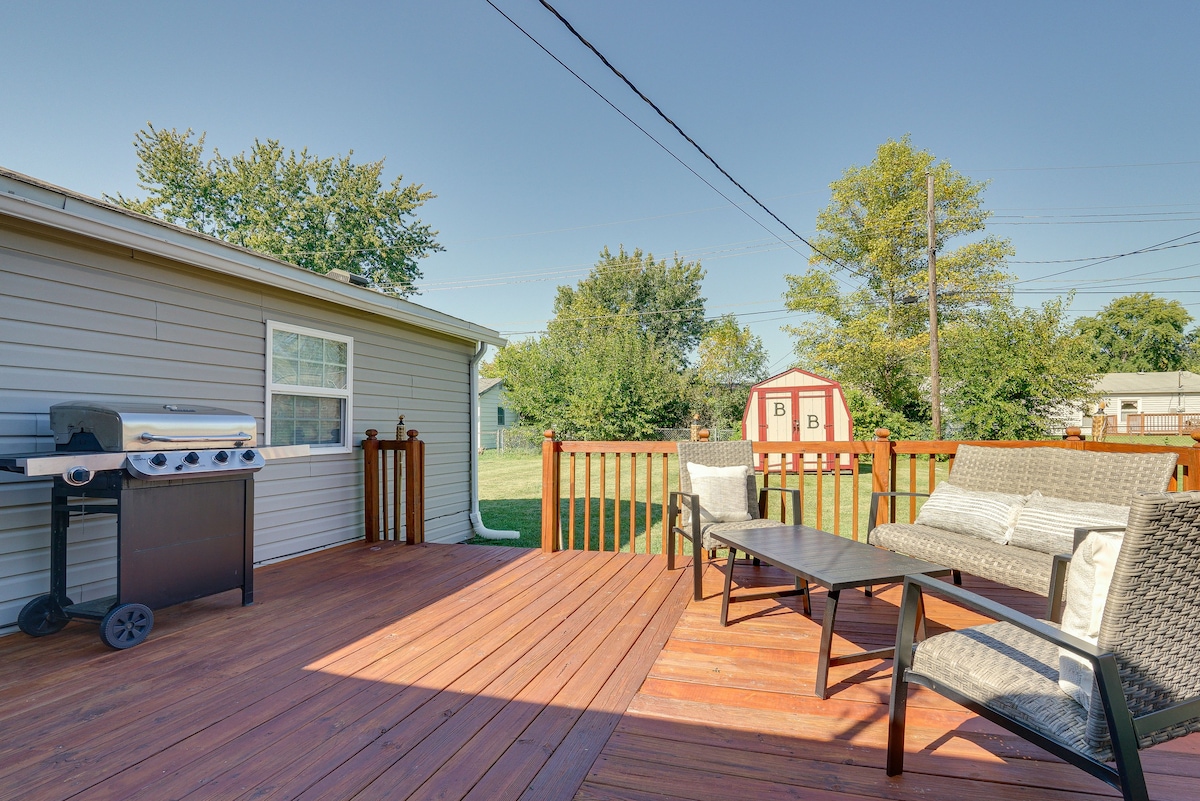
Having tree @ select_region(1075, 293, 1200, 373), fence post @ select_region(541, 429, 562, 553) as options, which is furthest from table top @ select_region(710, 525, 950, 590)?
tree @ select_region(1075, 293, 1200, 373)

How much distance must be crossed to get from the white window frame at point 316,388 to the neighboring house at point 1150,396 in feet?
107

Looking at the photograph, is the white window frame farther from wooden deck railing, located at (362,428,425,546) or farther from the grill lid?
the grill lid

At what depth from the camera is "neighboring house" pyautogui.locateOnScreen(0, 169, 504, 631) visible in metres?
2.84

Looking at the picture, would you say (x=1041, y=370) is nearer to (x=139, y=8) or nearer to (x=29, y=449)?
(x=29, y=449)

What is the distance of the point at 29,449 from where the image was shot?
9.49 ft

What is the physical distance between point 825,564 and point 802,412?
10726 millimetres

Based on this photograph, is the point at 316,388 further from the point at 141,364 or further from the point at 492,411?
the point at 492,411

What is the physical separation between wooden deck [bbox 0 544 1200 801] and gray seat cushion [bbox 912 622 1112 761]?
0.36 m

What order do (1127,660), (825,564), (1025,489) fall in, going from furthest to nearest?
(1025,489) < (825,564) < (1127,660)

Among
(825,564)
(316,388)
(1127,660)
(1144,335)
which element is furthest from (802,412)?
(1144,335)

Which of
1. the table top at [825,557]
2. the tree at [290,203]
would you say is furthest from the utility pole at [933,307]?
the tree at [290,203]

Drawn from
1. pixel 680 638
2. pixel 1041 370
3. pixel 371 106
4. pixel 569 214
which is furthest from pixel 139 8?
pixel 1041 370

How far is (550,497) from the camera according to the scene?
4520mm

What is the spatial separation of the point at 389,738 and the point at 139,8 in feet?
44.9
